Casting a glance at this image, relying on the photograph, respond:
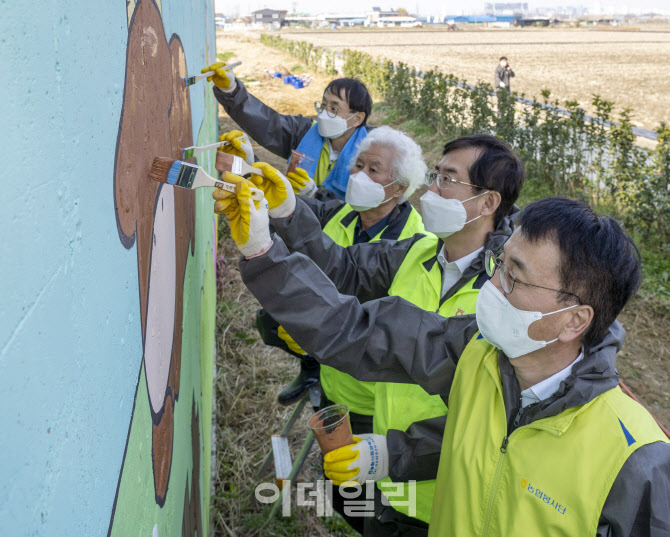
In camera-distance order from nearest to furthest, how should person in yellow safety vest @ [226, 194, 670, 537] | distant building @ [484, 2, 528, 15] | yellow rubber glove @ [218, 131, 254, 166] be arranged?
person in yellow safety vest @ [226, 194, 670, 537]
yellow rubber glove @ [218, 131, 254, 166]
distant building @ [484, 2, 528, 15]

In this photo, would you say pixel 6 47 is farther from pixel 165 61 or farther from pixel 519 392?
pixel 519 392

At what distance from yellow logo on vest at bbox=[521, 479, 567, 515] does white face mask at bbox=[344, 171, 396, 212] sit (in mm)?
1697

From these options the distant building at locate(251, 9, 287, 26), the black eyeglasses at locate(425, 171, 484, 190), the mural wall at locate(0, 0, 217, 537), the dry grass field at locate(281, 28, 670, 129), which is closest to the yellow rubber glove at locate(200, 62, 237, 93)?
the black eyeglasses at locate(425, 171, 484, 190)

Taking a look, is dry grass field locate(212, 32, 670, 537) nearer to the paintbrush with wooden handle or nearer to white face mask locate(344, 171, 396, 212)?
white face mask locate(344, 171, 396, 212)

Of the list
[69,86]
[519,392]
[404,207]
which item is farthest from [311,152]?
[69,86]

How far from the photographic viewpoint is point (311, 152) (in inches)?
157

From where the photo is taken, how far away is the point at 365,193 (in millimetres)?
2967

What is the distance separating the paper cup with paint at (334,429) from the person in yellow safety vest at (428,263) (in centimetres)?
20

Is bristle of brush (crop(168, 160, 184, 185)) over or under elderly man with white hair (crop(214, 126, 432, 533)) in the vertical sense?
over

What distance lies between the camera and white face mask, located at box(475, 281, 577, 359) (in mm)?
1659

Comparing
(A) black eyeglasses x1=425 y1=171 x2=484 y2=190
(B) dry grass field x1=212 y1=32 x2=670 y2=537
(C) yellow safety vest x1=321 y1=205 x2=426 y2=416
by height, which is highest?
(A) black eyeglasses x1=425 y1=171 x2=484 y2=190

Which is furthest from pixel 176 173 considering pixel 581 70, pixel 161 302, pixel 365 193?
pixel 581 70

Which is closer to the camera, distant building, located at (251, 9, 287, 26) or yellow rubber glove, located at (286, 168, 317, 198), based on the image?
yellow rubber glove, located at (286, 168, 317, 198)

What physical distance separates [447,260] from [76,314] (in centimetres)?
186
